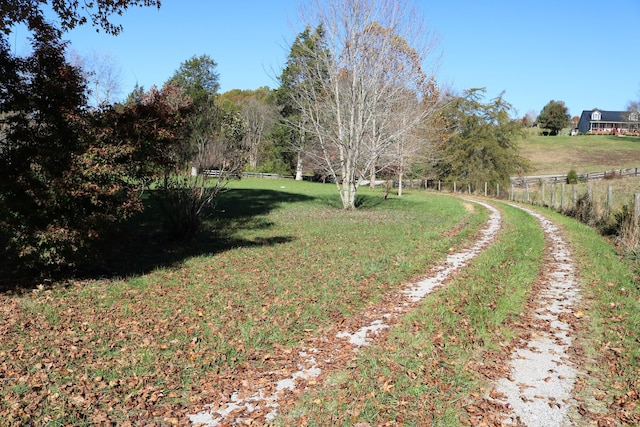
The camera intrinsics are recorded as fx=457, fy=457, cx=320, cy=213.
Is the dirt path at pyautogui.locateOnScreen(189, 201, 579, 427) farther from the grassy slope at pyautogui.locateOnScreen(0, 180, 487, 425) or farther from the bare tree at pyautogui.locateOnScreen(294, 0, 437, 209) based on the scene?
the bare tree at pyautogui.locateOnScreen(294, 0, 437, 209)

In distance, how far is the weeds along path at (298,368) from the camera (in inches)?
163

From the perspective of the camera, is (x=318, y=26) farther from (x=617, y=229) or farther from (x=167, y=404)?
(x=167, y=404)

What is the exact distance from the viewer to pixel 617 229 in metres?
13.7

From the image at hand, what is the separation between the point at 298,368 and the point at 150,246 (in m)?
7.89

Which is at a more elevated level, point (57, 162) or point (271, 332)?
point (57, 162)

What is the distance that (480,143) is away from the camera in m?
41.6

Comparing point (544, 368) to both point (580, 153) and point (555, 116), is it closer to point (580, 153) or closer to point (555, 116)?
point (580, 153)

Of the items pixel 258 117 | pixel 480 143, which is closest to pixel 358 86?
pixel 480 143

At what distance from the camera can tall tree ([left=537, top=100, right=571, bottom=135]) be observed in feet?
329

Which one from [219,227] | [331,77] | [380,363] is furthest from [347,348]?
[331,77]

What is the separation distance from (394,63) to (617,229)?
427 inches

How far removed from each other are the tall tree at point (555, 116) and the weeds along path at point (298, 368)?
352 feet

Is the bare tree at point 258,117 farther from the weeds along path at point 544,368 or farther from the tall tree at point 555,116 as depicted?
the tall tree at point 555,116

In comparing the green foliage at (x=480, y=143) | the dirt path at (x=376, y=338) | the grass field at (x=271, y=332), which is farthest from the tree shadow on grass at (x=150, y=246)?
the green foliage at (x=480, y=143)
